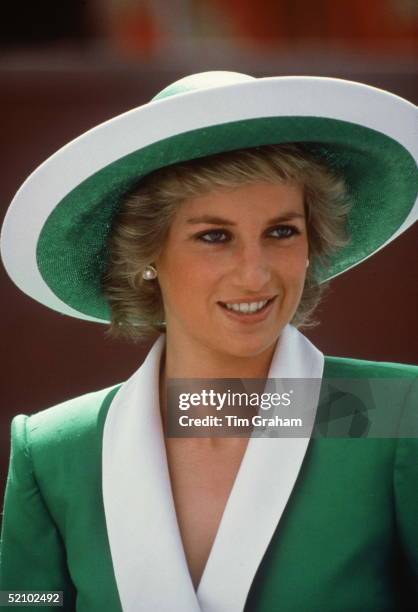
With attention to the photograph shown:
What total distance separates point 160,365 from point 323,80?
0.41m

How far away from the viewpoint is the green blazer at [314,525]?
112 cm

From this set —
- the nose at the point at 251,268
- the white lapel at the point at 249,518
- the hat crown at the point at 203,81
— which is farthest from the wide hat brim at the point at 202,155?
the white lapel at the point at 249,518

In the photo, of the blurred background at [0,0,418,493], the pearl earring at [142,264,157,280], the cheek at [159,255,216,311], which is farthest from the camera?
the blurred background at [0,0,418,493]

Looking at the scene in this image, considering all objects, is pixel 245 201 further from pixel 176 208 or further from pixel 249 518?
pixel 249 518

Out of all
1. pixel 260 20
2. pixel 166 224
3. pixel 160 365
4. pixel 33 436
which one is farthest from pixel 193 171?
pixel 260 20

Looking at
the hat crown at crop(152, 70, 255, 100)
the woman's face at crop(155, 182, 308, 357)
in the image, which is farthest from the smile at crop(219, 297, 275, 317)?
the hat crown at crop(152, 70, 255, 100)

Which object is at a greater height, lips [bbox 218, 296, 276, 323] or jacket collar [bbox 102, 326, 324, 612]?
lips [bbox 218, 296, 276, 323]

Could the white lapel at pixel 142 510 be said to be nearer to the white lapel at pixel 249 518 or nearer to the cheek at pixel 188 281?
the white lapel at pixel 249 518

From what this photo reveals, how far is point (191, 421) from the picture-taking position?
4.04 feet

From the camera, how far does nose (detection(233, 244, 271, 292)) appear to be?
1106 millimetres

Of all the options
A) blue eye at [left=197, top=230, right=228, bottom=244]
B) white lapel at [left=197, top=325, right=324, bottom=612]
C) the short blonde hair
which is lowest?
white lapel at [left=197, top=325, right=324, bottom=612]

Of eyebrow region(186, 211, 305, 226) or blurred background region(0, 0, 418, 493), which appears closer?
eyebrow region(186, 211, 305, 226)

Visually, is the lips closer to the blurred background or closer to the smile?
the smile

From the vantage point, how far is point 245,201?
1107 millimetres
